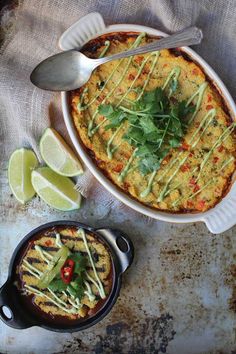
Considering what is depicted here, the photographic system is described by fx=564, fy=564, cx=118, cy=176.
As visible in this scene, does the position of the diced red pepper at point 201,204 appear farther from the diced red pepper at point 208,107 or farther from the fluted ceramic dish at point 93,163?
the diced red pepper at point 208,107

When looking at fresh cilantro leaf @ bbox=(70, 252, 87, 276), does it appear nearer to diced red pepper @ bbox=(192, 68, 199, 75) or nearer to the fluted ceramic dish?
the fluted ceramic dish

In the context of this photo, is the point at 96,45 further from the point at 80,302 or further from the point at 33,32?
the point at 80,302

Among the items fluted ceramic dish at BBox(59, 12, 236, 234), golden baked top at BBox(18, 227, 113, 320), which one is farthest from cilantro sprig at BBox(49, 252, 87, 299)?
fluted ceramic dish at BBox(59, 12, 236, 234)

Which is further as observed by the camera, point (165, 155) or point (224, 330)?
point (224, 330)

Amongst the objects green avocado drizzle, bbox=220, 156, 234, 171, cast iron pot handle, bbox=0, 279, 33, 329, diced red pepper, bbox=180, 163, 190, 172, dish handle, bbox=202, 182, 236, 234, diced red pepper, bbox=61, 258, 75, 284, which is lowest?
cast iron pot handle, bbox=0, 279, 33, 329

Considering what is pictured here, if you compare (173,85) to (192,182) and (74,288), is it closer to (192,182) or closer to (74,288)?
(192,182)

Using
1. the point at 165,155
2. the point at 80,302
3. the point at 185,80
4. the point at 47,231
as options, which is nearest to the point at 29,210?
the point at 47,231

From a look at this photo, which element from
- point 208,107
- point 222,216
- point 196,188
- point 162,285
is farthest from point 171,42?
point 162,285
